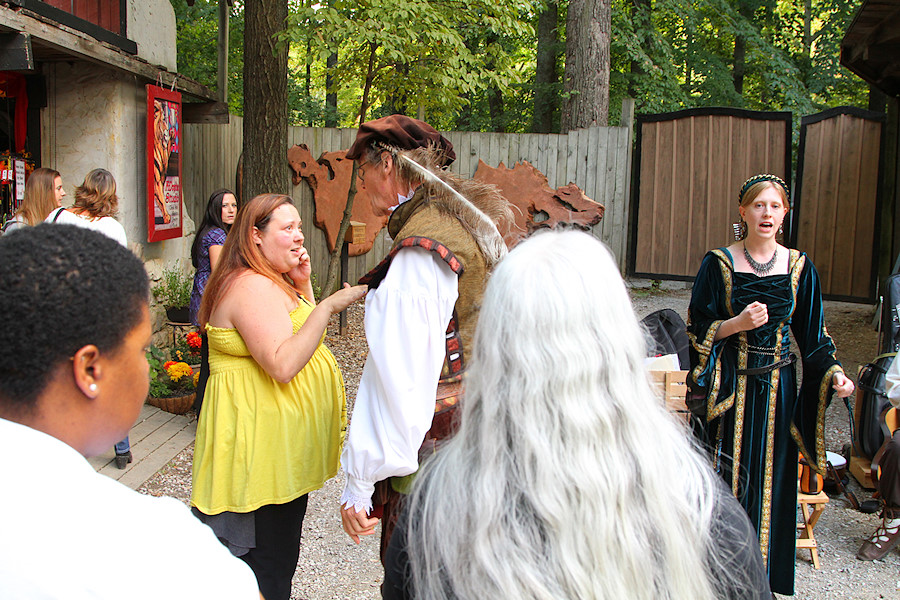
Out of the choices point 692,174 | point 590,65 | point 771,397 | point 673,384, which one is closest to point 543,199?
point 692,174

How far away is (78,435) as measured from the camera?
101 cm

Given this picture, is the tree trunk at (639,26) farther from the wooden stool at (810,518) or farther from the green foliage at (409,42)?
the wooden stool at (810,518)

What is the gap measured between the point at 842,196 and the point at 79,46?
24.4 feet

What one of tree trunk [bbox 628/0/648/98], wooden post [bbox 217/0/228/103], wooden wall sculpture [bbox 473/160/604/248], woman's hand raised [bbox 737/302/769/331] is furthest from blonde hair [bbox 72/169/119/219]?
tree trunk [bbox 628/0/648/98]

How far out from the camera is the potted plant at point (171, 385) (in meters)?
5.42

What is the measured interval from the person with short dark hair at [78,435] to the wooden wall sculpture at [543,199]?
A: 7.44 metres

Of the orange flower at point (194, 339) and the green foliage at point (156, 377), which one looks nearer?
the green foliage at point (156, 377)

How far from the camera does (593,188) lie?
29.9 ft

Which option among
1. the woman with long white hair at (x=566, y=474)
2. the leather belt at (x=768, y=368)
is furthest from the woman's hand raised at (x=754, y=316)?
the woman with long white hair at (x=566, y=474)

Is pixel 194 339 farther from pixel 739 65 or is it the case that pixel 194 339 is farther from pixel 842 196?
pixel 739 65

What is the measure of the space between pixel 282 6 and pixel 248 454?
514 centimetres

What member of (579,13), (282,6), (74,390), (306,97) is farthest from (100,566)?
(306,97)

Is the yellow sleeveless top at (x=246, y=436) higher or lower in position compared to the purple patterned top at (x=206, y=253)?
lower

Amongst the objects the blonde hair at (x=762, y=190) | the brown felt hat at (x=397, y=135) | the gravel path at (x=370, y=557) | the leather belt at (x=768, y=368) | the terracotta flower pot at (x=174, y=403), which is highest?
the brown felt hat at (x=397, y=135)
